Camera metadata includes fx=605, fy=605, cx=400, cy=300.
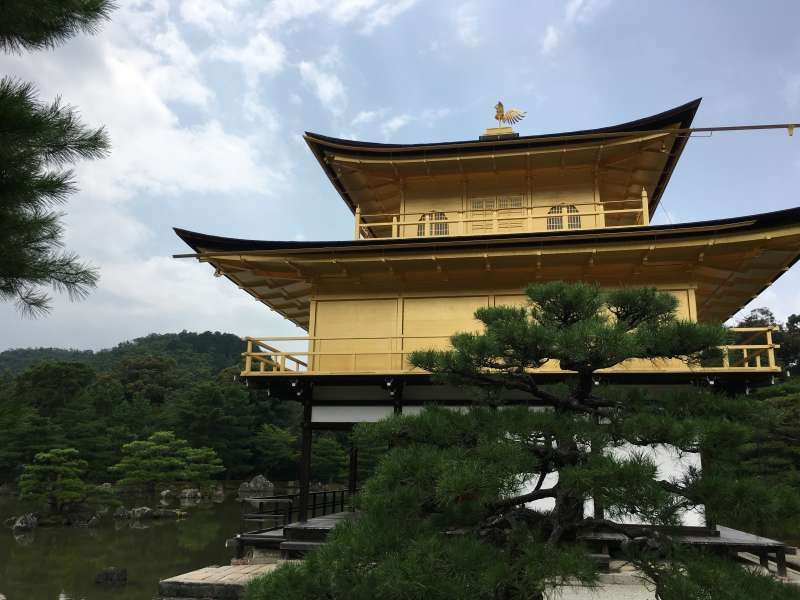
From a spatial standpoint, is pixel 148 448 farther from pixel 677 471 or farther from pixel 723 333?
pixel 723 333

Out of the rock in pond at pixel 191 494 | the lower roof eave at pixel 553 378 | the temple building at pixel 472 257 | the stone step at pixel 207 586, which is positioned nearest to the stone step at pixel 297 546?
the stone step at pixel 207 586

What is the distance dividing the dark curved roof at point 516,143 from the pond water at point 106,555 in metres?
10.1

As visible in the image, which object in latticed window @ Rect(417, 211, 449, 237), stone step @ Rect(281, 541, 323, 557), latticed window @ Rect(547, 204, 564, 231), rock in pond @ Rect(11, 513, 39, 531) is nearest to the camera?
stone step @ Rect(281, 541, 323, 557)

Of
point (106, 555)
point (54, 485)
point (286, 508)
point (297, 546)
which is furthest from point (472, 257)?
point (54, 485)

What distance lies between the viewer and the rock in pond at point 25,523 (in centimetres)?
2145

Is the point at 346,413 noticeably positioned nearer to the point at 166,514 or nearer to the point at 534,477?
the point at 534,477

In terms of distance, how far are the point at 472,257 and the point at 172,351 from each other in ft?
277

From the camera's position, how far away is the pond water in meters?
12.6

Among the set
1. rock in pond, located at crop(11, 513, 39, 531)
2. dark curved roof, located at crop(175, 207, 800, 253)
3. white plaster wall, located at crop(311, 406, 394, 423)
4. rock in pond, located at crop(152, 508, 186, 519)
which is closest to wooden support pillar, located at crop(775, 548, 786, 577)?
dark curved roof, located at crop(175, 207, 800, 253)

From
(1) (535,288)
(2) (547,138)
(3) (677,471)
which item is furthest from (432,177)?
(1) (535,288)

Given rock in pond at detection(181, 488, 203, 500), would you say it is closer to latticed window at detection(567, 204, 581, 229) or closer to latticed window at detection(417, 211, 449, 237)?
latticed window at detection(417, 211, 449, 237)

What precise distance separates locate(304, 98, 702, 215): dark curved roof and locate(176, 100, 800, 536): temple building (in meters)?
0.03

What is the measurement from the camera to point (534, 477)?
4852 mm

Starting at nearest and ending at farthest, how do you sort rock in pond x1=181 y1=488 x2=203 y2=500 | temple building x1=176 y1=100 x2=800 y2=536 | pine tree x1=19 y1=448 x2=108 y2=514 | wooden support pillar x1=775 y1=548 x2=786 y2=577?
wooden support pillar x1=775 y1=548 x2=786 y2=577
temple building x1=176 y1=100 x2=800 y2=536
pine tree x1=19 y1=448 x2=108 y2=514
rock in pond x1=181 y1=488 x2=203 y2=500
